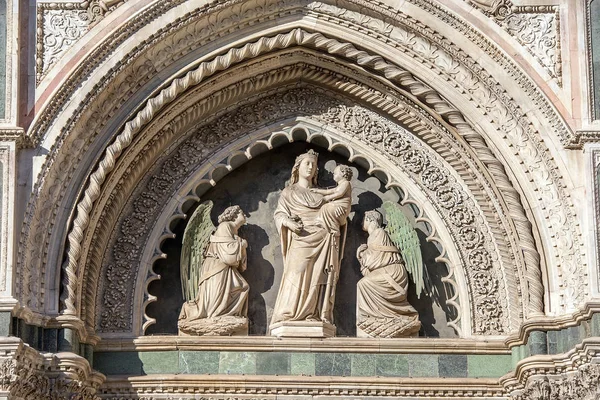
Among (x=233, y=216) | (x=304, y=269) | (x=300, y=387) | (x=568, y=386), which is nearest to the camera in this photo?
(x=568, y=386)

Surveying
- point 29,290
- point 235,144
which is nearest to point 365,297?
point 235,144

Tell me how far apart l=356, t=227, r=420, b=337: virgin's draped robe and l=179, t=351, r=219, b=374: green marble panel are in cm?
153

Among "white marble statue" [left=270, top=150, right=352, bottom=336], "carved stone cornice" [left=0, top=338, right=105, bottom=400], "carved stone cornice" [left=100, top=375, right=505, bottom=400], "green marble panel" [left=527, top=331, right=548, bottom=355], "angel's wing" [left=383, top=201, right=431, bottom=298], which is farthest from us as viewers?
"angel's wing" [left=383, top=201, right=431, bottom=298]

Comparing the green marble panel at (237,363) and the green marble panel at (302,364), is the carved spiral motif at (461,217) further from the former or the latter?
the green marble panel at (237,363)

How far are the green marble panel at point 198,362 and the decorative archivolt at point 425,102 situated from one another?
133 cm

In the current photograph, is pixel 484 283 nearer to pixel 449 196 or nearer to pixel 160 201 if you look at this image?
pixel 449 196

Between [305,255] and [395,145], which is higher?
[395,145]

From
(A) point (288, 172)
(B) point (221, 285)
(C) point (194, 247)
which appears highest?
(A) point (288, 172)

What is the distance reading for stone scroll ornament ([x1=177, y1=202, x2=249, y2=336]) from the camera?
19.0 m

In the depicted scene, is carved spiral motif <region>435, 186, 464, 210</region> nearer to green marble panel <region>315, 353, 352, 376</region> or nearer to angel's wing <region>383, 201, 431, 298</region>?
angel's wing <region>383, 201, 431, 298</region>

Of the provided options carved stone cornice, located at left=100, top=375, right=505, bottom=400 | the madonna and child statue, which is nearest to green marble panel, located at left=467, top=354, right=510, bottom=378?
carved stone cornice, located at left=100, top=375, right=505, bottom=400

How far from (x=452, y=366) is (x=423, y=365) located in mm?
291

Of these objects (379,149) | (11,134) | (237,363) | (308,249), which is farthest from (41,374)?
(379,149)

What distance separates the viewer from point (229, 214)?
19.4 metres
